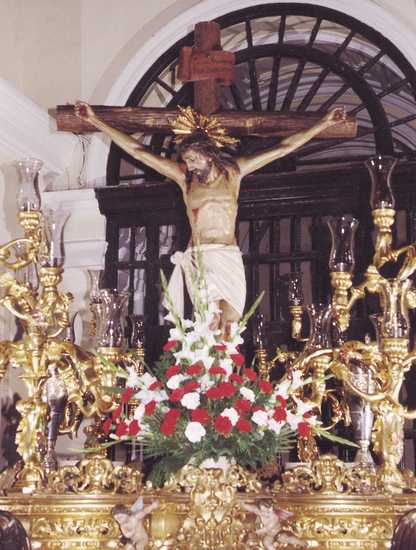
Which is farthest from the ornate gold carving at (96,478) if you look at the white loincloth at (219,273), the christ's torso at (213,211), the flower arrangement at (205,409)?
the christ's torso at (213,211)

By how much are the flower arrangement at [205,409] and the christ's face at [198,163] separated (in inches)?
58.6

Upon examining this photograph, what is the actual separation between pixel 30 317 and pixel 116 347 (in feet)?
1.27

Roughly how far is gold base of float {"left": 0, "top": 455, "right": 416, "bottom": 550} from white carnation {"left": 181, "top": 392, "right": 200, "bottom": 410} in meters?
0.22

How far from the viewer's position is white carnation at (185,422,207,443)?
393cm

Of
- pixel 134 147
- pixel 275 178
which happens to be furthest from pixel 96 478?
pixel 275 178

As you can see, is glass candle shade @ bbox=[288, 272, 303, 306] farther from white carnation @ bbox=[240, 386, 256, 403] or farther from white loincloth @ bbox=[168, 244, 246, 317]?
white carnation @ bbox=[240, 386, 256, 403]

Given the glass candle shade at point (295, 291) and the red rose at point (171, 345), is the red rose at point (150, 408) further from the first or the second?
the glass candle shade at point (295, 291)

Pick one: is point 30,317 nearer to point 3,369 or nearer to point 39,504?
point 3,369

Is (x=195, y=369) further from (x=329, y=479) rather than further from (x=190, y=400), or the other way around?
(x=329, y=479)

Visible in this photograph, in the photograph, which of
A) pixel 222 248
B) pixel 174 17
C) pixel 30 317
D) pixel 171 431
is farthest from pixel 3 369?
pixel 174 17

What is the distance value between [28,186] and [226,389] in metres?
1.49

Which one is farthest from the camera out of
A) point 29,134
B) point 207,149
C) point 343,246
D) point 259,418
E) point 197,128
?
point 29,134

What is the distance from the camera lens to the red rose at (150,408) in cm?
407

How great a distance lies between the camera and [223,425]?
3910 millimetres
